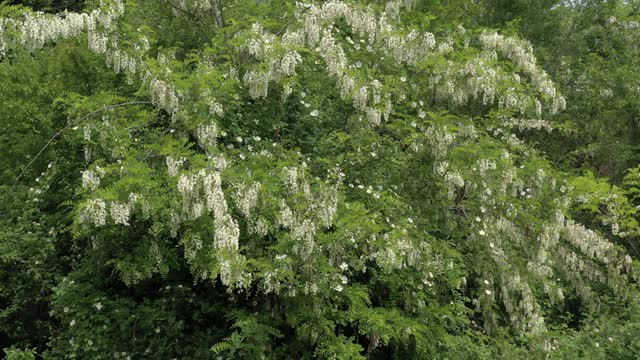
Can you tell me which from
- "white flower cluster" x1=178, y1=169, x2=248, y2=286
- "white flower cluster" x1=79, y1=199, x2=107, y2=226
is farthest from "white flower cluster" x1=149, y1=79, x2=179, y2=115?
"white flower cluster" x1=79, y1=199, x2=107, y2=226

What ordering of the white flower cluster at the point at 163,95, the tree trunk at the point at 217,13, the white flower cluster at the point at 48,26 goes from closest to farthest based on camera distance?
the white flower cluster at the point at 163,95 < the white flower cluster at the point at 48,26 < the tree trunk at the point at 217,13

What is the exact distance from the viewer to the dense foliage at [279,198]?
20.1 ft

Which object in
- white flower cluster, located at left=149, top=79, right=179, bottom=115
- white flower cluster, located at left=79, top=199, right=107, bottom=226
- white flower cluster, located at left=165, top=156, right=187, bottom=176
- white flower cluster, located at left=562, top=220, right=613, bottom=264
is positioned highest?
white flower cluster, located at left=149, top=79, right=179, bottom=115

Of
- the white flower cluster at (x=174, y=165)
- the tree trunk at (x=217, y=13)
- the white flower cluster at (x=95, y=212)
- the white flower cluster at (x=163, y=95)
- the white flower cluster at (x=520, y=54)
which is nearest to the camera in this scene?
the white flower cluster at (x=95, y=212)

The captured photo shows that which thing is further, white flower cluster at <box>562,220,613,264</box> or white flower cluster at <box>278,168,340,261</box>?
white flower cluster at <box>562,220,613,264</box>

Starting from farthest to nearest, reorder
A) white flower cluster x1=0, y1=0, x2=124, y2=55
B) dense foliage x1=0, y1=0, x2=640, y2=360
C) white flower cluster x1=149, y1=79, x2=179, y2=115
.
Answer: white flower cluster x1=0, y1=0, x2=124, y2=55
white flower cluster x1=149, y1=79, x2=179, y2=115
dense foliage x1=0, y1=0, x2=640, y2=360

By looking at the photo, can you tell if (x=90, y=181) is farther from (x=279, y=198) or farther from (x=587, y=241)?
(x=587, y=241)

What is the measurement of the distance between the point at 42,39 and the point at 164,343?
3.88 meters

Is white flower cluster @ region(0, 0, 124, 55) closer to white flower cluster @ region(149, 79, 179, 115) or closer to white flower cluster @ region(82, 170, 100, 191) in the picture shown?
white flower cluster @ region(149, 79, 179, 115)

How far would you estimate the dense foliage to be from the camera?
612cm

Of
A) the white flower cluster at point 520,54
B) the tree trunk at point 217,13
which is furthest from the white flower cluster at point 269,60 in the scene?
the white flower cluster at point 520,54

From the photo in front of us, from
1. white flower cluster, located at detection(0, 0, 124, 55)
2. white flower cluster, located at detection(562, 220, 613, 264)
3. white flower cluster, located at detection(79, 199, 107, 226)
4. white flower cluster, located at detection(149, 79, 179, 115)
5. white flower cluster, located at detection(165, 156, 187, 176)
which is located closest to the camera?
white flower cluster, located at detection(79, 199, 107, 226)

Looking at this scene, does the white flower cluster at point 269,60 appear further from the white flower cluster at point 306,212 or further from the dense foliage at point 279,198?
the white flower cluster at point 306,212

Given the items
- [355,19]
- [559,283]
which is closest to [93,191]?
[355,19]
